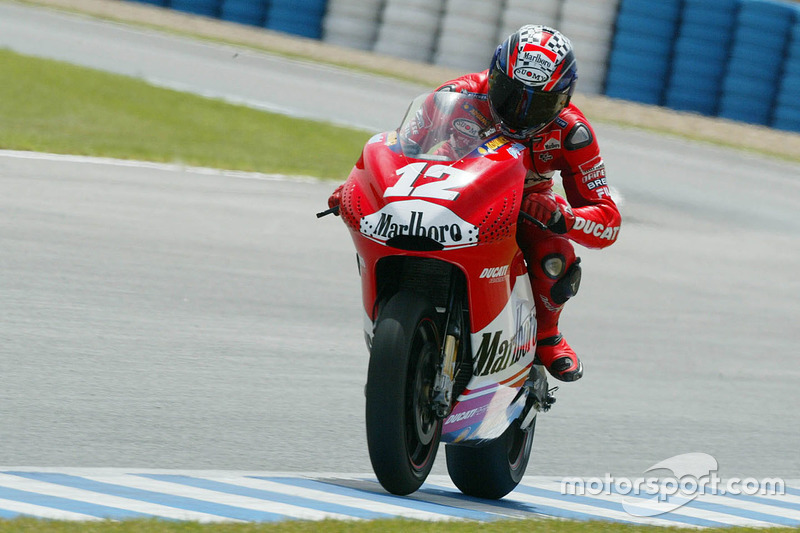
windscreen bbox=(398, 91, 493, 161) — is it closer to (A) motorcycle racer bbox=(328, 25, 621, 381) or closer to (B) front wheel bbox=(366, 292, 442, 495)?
(A) motorcycle racer bbox=(328, 25, 621, 381)

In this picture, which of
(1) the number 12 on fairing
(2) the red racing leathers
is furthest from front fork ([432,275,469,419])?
(2) the red racing leathers

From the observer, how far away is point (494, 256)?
171 inches

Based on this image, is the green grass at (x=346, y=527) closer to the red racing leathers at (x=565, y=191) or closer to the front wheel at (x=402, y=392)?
the front wheel at (x=402, y=392)

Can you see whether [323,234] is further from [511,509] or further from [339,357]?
[511,509]

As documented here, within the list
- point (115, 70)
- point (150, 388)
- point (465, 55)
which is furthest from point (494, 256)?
point (465, 55)

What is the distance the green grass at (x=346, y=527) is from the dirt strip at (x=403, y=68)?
1562 cm

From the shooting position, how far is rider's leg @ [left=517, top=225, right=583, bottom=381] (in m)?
4.84

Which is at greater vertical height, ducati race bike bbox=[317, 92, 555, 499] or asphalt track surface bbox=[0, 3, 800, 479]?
ducati race bike bbox=[317, 92, 555, 499]

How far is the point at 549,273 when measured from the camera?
4.84 meters

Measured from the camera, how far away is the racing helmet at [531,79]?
448 centimetres

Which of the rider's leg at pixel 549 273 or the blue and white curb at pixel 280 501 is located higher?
the rider's leg at pixel 549 273

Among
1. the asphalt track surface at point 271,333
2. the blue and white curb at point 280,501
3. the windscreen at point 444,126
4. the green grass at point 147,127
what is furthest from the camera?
the green grass at point 147,127

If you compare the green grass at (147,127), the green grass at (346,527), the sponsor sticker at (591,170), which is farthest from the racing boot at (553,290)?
the green grass at (147,127)

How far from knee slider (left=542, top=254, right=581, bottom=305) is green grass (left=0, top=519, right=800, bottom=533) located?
962 millimetres
